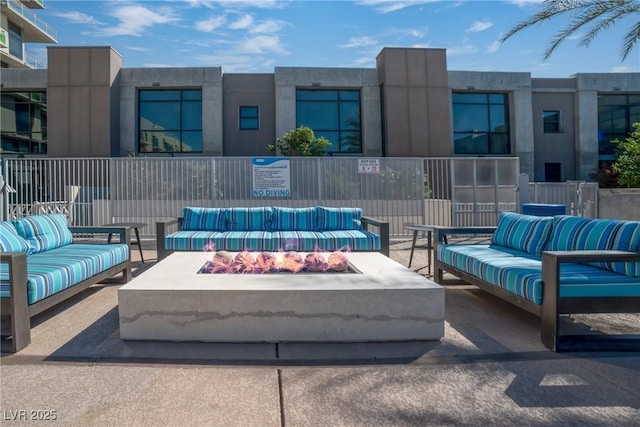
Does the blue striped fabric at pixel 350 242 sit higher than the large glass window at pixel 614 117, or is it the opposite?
the large glass window at pixel 614 117

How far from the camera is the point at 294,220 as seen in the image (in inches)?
291

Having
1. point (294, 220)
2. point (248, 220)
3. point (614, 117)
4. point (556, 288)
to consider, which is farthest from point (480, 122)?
point (556, 288)

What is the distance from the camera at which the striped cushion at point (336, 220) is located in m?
7.39

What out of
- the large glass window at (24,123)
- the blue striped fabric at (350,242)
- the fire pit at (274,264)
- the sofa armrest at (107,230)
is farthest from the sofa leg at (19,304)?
the large glass window at (24,123)

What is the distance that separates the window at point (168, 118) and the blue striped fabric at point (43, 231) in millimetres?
13538

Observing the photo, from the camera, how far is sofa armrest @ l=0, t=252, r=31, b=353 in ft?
10.9

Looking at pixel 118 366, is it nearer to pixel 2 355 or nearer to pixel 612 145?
pixel 2 355

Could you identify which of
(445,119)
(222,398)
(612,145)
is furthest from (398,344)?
(612,145)

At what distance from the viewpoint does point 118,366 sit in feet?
10.2

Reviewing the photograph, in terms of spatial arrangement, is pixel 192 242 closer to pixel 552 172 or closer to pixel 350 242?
pixel 350 242

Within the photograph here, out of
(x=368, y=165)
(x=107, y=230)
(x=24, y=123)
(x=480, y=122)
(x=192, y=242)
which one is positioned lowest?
(x=192, y=242)

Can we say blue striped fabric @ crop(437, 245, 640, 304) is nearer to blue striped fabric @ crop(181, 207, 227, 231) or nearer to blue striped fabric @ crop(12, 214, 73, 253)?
blue striped fabric @ crop(181, 207, 227, 231)

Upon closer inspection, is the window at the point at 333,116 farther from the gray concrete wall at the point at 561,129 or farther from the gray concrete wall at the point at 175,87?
the gray concrete wall at the point at 561,129

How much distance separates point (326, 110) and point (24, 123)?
14.7 meters
